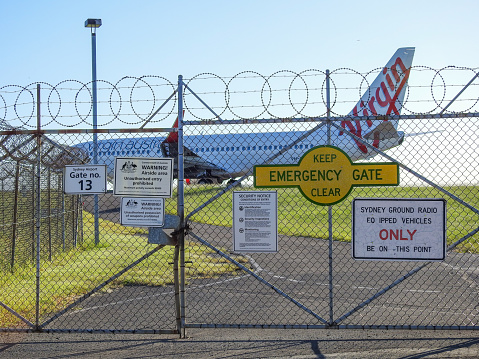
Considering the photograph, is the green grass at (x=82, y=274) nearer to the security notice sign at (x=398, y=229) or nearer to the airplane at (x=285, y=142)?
the airplane at (x=285, y=142)

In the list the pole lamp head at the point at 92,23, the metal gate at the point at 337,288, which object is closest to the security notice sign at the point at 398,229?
the metal gate at the point at 337,288

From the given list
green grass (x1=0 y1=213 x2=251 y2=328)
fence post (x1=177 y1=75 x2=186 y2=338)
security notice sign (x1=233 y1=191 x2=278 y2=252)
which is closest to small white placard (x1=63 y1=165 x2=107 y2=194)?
fence post (x1=177 y1=75 x2=186 y2=338)

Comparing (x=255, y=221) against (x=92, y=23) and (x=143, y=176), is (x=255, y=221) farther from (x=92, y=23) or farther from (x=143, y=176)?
(x=92, y=23)

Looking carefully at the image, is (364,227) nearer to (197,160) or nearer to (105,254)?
(105,254)

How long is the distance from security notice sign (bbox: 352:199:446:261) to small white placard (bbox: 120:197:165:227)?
2.23 metres

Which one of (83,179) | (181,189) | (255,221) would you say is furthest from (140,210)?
(255,221)

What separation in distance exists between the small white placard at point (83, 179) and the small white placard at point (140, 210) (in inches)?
16.3

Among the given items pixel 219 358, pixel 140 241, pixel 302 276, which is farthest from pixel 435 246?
pixel 140 241

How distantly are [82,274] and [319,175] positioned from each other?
699 centimetres

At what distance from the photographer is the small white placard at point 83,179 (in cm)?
694

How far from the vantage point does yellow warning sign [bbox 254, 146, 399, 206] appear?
6.66 meters

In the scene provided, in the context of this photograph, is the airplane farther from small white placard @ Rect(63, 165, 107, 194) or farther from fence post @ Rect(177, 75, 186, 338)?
fence post @ Rect(177, 75, 186, 338)

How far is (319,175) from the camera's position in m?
6.73

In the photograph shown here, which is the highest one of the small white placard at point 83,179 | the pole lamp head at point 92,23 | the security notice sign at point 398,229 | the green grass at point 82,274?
the pole lamp head at point 92,23
